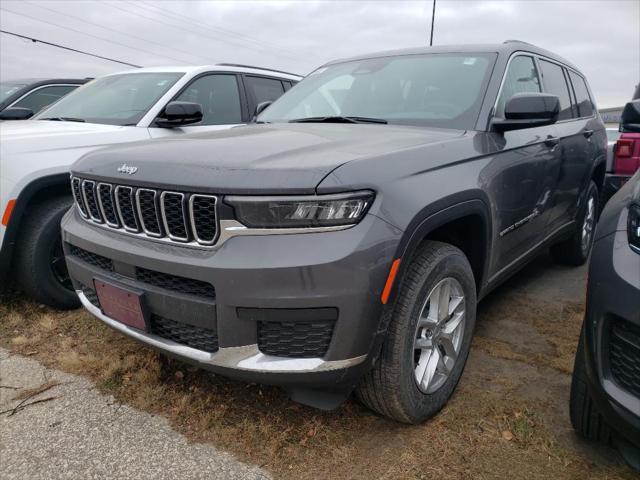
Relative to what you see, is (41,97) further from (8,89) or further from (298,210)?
(298,210)

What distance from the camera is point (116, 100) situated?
430cm

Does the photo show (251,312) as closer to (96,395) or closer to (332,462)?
(332,462)

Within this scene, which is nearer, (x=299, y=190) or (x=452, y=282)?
(x=299, y=190)

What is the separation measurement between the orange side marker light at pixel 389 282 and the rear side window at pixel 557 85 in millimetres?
2409

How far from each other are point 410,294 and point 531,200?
1.44 metres

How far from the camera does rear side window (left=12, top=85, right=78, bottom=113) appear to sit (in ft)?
21.7

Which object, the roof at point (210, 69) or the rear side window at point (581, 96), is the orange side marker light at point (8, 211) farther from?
the rear side window at point (581, 96)

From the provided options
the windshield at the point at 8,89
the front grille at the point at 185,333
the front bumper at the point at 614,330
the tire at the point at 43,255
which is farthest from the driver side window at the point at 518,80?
the windshield at the point at 8,89

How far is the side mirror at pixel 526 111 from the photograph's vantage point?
249 cm

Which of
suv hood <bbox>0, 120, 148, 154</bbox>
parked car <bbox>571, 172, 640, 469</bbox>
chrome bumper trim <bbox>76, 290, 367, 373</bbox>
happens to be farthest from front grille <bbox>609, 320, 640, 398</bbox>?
suv hood <bbox>0, 120, 148, 154</bbox>

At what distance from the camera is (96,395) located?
256cm

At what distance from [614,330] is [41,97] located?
23.9 feet

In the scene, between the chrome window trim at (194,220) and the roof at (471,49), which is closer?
the chrome window trim at (194,220)

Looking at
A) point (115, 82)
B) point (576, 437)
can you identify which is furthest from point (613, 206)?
point (115, 82)
